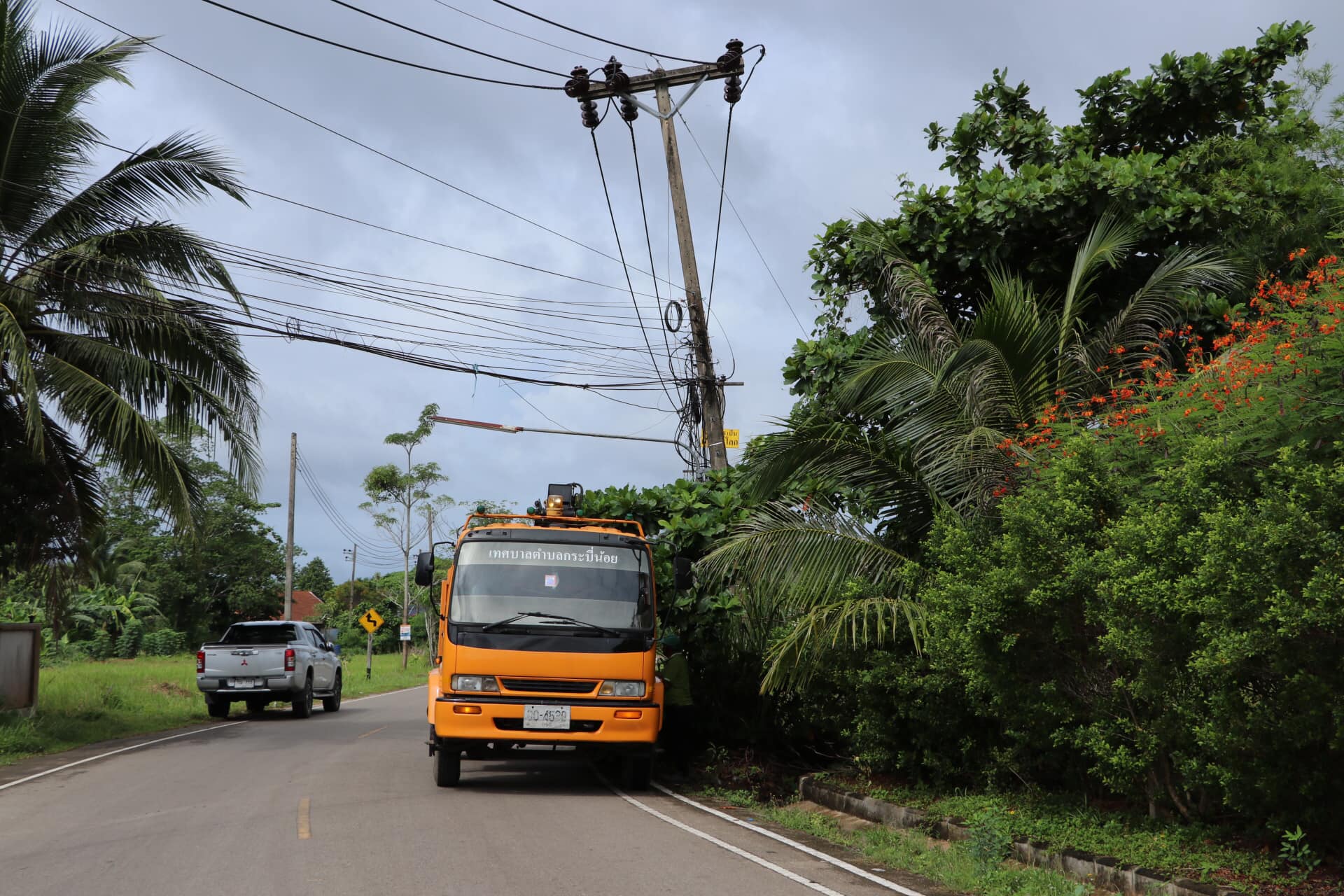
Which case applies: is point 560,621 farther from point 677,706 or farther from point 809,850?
point 809,850

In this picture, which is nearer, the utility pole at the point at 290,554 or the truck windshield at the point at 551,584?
the truck windshield at the point at 551,584

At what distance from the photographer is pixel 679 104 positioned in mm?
17500

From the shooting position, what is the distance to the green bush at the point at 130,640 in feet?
145

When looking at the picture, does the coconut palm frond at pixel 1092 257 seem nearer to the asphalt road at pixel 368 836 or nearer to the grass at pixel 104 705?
the asphalt road at pixel 368 836

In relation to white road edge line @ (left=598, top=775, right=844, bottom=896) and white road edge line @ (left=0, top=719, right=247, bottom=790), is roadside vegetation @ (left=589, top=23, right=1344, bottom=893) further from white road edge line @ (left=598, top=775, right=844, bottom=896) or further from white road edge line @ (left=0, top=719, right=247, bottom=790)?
white road edge line @ (left=0, top=719, right=247, bottom=790)

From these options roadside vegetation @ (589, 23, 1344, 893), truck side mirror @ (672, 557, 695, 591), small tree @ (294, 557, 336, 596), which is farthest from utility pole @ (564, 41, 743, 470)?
small tree @ (294, 557, 336, 596)

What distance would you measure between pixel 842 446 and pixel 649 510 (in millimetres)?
4696

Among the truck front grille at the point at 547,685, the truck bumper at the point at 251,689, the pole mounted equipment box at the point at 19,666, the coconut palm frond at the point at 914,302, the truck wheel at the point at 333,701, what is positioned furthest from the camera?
the truck wheel at the point at 333,701

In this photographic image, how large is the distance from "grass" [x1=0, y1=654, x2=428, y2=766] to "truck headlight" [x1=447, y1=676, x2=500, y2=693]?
22.3 ft

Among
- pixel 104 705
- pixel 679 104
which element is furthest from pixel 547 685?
pixel 104 705

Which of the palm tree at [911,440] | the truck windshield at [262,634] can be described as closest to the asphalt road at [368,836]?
the palm tree at [911,440]

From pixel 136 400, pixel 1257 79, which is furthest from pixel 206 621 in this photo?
pixel 1257 79

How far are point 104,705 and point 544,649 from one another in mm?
13903

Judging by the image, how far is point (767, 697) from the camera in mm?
13078
